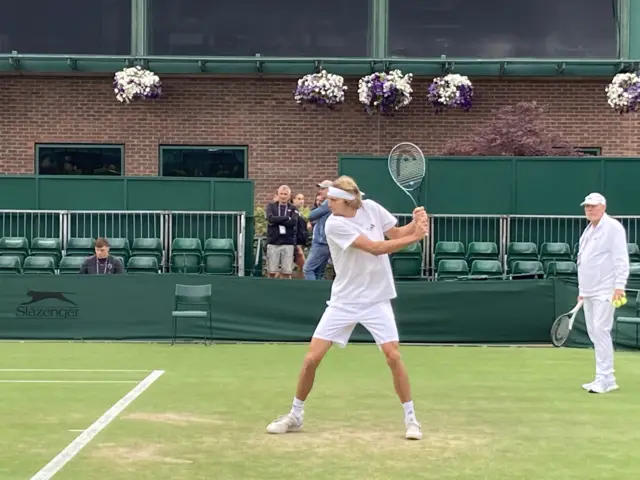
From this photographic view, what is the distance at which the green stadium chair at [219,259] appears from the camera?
1864 centimetres

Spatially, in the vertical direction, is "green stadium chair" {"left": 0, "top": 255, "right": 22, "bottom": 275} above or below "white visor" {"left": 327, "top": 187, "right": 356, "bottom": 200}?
below

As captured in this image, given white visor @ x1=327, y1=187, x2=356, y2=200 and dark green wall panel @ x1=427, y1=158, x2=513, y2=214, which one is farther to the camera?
dark green wall panel @ x1=427, y1=158, x2=513, y2=214

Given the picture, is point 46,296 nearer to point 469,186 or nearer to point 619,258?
point 469,186

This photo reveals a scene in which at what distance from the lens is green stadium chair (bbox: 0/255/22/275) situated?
59.1 ft

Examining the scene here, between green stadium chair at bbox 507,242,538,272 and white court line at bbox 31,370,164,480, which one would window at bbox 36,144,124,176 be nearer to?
green stadium chair at bbox 507,242,538,272

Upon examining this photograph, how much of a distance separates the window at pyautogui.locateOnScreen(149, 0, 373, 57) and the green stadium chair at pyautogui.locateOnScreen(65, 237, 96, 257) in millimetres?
5175

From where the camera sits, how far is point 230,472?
659cm

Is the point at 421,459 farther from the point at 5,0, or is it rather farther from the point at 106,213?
the point at 5,0

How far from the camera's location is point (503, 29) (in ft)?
73.0

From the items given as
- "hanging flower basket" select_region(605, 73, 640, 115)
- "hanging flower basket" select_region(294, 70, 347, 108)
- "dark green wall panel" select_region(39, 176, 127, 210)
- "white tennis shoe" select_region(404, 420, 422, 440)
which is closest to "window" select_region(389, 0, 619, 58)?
"hanging flower basket" select_region(605, 73, 640, 115)

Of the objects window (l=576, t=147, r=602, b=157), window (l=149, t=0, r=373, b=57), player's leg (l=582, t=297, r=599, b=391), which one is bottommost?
player's leg (l=582, t=297, r=599, b=391)

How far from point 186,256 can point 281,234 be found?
2.18 meters

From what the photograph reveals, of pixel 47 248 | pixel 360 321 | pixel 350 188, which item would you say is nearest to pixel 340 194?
pixel 350 188

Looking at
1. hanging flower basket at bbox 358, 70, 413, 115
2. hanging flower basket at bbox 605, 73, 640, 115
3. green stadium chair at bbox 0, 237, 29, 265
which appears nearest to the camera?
green stadium chair at bbox 0, 237, 29, 265
